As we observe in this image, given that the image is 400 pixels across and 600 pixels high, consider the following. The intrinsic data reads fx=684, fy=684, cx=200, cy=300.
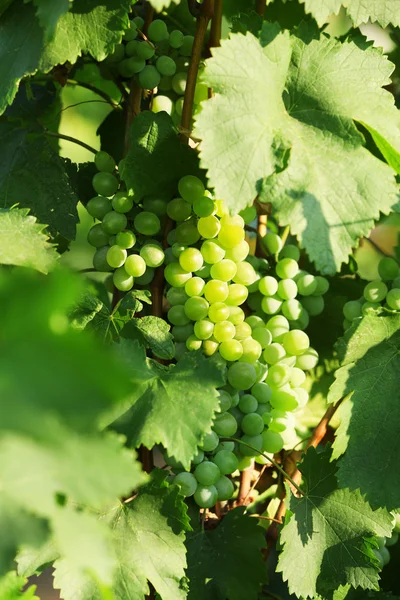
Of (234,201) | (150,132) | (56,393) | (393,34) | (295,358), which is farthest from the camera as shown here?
(393,34)

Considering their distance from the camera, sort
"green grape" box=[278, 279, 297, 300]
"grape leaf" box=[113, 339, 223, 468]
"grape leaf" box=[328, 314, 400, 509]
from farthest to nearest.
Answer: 1. "green grape" box=[278, 279, 297, 300]
2. "grape leaf" box=[328, 314, 400, 509]
3. "grape leaf" box=[113, 339, 223, 468]

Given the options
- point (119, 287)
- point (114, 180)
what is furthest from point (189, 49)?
point (119, 287)

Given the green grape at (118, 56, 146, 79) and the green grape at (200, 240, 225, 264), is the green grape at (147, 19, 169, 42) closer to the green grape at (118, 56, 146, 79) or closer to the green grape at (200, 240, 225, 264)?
the green grape at (118, 56, 146, 79)

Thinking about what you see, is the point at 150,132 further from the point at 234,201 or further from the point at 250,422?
the point at 250,422

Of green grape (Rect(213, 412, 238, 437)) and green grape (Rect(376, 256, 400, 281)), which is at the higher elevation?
green grape (Rect(376, 256, 400, 281))

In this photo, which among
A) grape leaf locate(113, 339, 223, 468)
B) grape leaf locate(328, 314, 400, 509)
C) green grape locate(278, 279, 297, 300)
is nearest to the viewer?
grape leaf locate(113, 339, 223, 468)

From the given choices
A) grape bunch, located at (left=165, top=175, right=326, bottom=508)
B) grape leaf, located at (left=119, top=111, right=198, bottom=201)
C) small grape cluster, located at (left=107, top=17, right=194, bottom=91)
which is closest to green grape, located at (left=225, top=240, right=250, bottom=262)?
grape bunch, located at (left=165, top=175, right=326, bottom=508)

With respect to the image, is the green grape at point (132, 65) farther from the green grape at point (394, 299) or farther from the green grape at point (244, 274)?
the green grape at point (394, 299)
